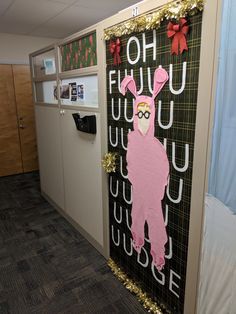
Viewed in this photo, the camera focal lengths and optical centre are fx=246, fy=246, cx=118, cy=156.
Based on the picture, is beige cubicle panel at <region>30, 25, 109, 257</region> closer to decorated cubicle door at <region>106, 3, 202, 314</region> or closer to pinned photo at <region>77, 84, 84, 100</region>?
pinned photo at <region>77, 84, 84, 100</region>

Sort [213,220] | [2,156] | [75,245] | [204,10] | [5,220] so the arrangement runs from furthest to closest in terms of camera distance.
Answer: [2,156] < [5,220] < [75,245] < [213,220] < [204,10]

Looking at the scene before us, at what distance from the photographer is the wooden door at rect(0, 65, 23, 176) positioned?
175 inches

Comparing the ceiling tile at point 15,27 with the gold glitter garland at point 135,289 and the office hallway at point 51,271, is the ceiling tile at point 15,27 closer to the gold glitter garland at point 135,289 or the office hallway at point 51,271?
the office hallway at point 51,271

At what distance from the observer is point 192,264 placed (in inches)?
55.9

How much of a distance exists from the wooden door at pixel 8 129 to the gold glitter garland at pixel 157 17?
3360 mm

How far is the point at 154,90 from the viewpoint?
1473mm

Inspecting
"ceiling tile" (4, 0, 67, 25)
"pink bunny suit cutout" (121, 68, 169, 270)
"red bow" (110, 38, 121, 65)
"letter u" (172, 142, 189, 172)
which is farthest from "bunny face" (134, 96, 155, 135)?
"ceiling tile" (4, 0, 67, 25)

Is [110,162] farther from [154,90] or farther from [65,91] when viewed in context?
[65,91]

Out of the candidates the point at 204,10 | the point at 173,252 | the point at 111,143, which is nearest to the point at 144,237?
the point at 173,252

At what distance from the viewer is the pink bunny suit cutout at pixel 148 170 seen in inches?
59.8

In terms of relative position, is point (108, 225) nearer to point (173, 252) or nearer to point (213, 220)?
point (173, 252)

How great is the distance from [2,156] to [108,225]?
3333 mm

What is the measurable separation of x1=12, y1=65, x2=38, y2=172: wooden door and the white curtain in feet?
13.9

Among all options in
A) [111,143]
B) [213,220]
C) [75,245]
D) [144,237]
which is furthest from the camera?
[75,245]
